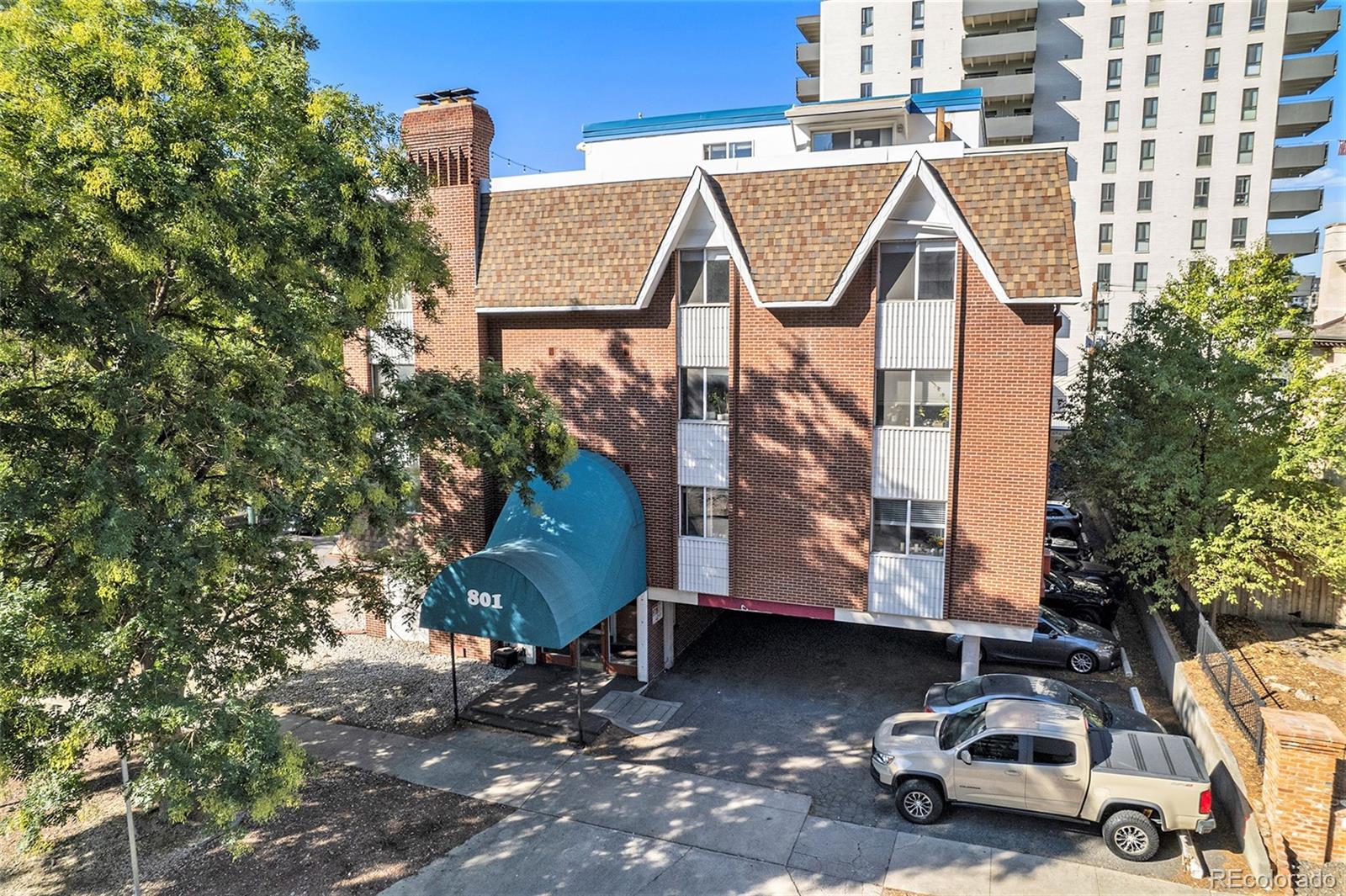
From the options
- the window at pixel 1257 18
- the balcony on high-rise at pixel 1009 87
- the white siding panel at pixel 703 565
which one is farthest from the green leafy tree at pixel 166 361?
the window at pixel 1257 18

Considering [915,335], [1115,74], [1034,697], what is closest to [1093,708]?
[1034,697]

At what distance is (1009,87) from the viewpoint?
47.0 m

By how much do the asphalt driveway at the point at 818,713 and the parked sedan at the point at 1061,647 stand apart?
0.26 metres

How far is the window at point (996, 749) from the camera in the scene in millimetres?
11930

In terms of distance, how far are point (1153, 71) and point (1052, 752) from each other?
48831 mm

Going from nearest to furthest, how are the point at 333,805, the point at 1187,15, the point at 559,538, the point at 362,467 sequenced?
the point at 362,467
the point at 333,805
the point at 559,538
the point at 1187,15

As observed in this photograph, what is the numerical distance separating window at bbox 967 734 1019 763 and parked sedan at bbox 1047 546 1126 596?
11.1 m

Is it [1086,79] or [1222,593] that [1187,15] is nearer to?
Answer: [1086,79]

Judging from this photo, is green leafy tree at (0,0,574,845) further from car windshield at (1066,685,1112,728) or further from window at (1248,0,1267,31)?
window at (1248,0,1267,31)

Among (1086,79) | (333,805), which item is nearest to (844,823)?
(333,805)

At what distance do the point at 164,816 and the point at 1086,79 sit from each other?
55874 millimetres

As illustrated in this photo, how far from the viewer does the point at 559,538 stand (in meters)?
16.0

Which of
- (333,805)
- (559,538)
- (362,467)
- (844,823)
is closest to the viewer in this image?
(362,467)

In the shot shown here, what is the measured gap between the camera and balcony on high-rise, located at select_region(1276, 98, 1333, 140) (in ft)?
149
